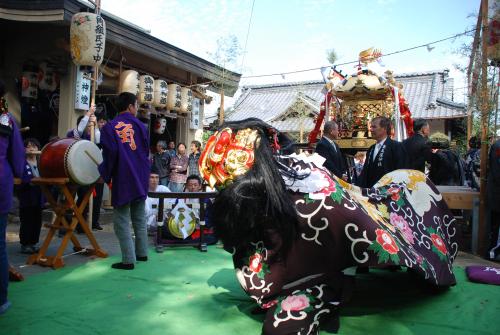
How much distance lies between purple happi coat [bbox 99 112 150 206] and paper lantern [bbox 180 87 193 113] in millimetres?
5597

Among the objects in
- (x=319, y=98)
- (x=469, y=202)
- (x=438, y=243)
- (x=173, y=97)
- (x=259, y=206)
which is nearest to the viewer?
(x=259, y=206)

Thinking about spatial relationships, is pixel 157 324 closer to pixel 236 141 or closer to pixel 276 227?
pixel 276 227

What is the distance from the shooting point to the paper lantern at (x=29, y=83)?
730 cm

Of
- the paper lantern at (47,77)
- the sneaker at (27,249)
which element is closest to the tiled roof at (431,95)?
the paper lantern at (47,77)

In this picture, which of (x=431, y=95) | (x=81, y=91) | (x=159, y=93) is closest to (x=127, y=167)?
(x=81, y=91)

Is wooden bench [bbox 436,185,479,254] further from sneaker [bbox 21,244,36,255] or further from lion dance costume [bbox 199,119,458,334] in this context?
sneaker [bbox 21,244,36,255]

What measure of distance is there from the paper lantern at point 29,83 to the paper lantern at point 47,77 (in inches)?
3.9

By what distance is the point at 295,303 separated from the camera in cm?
230

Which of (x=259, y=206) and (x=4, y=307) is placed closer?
(x=259, y=206)

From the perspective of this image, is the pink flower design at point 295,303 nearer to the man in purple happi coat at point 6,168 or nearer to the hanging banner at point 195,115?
the man in purple happi coat at point 6,168

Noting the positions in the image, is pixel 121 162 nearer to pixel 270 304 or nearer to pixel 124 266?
pixel 124 266

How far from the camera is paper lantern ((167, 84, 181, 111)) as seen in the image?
9188mm

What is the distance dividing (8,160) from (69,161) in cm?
107

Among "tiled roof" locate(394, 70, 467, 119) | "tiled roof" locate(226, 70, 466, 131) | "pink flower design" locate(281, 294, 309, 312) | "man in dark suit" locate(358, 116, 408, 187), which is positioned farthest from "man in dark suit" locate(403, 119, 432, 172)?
"tiled roof" locate(394, 70, 467, 119)
